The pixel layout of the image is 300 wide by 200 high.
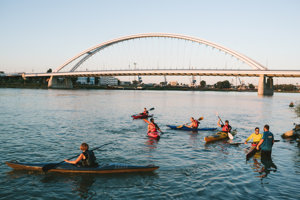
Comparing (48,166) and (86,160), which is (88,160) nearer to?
(86,160)

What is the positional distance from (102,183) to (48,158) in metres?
3.52

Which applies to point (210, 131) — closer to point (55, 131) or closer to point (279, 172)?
point (279, 172)

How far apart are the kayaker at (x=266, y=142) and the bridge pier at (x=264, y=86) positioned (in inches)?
2730

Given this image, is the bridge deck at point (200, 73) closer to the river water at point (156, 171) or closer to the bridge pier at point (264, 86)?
the bridge pier at point (264, 86)

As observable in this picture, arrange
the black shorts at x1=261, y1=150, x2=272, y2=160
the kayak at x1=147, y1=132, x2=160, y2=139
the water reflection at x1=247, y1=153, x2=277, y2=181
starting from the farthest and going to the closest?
the kayak at x1=147, y1=132, x2=160, y2=139, the black shorts at x1=261, y1=150, x2=272, y2=160, the water reflection at x1=247, y1=153, x2=277, y2=181

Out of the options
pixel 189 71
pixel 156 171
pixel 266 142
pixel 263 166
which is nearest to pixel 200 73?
pixel 189 71

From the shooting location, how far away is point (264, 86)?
7850cm

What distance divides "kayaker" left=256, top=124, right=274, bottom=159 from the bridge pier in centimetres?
6935

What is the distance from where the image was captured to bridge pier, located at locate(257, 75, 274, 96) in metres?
75.5

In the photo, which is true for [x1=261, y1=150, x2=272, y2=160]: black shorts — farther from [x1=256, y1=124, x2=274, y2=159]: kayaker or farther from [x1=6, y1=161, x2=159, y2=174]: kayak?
[x1=6, y1=161, x2=159, y2=174]: kayak

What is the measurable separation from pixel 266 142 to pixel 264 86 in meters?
74.9

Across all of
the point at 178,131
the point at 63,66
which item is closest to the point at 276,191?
the point at 178,131

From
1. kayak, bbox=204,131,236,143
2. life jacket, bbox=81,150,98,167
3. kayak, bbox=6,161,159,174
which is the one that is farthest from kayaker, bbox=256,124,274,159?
life jacket, bbox=81,150,98,167

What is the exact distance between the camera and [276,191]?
776cm
